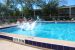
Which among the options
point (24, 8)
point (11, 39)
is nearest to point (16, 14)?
point (24, 8)

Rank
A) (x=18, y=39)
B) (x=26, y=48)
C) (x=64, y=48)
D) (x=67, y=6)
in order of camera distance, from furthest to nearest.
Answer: (x=67, y=6) < (x=18, y=39) < (x=26, y=48) < (x=64, y=48)

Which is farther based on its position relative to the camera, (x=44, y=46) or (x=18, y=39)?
(x=18, y=39)

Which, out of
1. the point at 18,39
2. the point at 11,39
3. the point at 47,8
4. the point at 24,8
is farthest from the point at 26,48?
the point at 24,8

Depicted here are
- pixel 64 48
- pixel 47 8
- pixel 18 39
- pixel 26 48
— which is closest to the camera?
pixel 64 48

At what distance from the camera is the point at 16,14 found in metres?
32.7

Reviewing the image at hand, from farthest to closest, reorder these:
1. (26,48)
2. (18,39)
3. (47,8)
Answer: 1. (47,8)
2. (18,39)
3. (26,48)

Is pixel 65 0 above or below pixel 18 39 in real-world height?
above

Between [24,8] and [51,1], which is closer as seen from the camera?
[51,1]

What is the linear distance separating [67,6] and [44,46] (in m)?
25.7

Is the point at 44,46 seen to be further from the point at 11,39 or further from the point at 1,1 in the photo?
the point at 1,1

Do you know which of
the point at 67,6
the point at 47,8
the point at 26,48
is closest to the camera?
the point at 26,48

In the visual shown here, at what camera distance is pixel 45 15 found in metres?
30.9

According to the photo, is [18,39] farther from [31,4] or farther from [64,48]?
[31,4]

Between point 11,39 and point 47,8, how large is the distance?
21.2m
